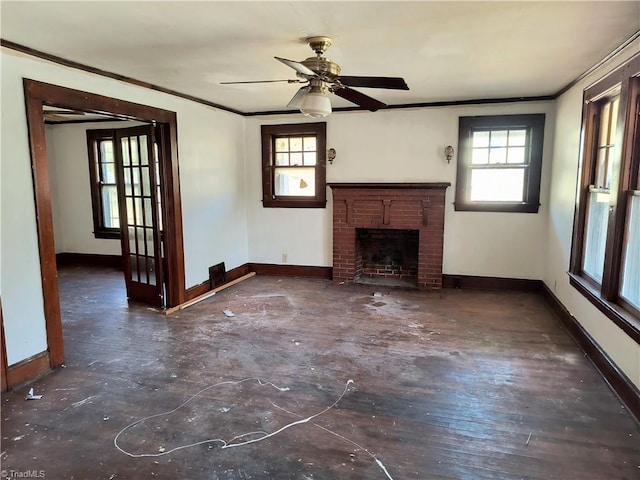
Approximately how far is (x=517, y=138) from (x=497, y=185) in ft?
2.07

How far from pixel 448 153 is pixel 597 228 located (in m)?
2.20

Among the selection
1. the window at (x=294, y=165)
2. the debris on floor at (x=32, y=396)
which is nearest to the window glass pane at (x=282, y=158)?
the window at (x=294, y=165)

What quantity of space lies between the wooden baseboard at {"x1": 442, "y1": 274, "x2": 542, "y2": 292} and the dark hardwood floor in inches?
34.0

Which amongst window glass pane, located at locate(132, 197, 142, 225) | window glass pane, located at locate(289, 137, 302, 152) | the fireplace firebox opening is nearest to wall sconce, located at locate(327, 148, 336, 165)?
window glass pane, located at locate(289, 137, 302, 152)

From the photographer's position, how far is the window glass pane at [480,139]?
5.30m

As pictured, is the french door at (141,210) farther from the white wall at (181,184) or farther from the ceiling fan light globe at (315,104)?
the ceiling fan light globe at (315,104)

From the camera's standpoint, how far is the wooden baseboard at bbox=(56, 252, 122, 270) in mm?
6938

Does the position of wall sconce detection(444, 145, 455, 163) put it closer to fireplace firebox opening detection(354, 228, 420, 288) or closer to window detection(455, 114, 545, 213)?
window detection(455, 114, 545, 213)

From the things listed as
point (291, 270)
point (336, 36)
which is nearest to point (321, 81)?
point (336, 36)

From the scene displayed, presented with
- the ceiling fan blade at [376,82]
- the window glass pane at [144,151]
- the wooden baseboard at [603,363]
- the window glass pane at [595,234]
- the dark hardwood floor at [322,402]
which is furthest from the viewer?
the window glass pane at [144,151]

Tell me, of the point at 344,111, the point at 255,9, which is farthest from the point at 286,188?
the point at 255,9

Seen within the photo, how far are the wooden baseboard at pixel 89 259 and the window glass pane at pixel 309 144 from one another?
371 cm

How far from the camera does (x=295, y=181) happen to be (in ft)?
20.1

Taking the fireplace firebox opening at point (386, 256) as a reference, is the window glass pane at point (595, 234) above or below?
above
